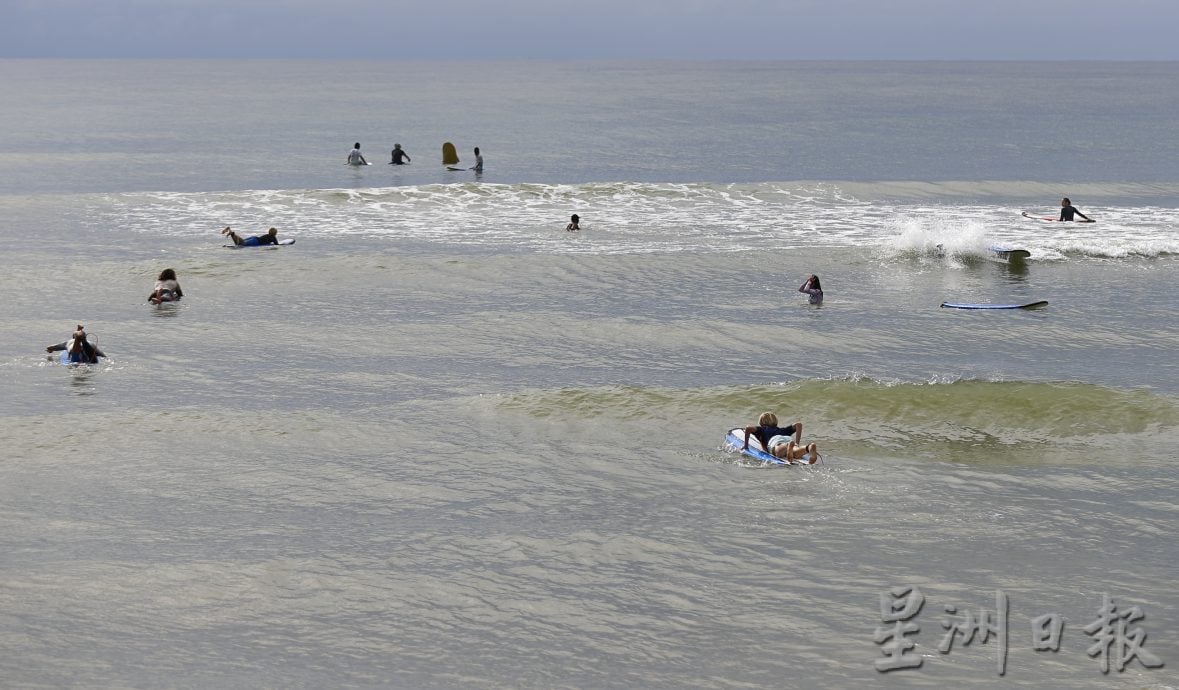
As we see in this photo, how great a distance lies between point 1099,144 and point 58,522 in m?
90.7

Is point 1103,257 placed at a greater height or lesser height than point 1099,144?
lesser

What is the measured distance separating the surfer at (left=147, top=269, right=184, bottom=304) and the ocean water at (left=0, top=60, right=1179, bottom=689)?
0.41 m

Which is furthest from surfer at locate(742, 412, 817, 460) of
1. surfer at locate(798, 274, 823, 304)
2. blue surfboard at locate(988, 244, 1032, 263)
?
blue surfboard at locate(988, 244, 1032, 263)

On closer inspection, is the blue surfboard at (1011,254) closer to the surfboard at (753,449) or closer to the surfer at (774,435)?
the surfboard at (753,449)

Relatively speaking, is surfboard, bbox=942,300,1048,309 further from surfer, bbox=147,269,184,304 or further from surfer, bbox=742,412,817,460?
surfer, bbox=147,269,184,304

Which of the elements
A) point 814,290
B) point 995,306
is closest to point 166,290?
point 814,290

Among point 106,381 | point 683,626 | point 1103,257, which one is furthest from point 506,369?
point 1103,257

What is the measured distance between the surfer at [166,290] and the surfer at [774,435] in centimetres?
1925

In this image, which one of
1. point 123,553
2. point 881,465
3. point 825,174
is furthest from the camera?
point 825,174

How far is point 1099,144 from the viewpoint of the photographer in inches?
3642

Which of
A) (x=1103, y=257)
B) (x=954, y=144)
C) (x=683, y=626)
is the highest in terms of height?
(x=954, y=144)

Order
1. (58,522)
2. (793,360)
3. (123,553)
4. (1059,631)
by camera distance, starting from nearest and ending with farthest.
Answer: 1. (1059,631)
2. (123,553)
3. (58,522)
4. (793,360)

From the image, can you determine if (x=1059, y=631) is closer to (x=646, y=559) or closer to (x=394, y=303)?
(x=646, y=559)

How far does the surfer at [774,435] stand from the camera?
19.9m
